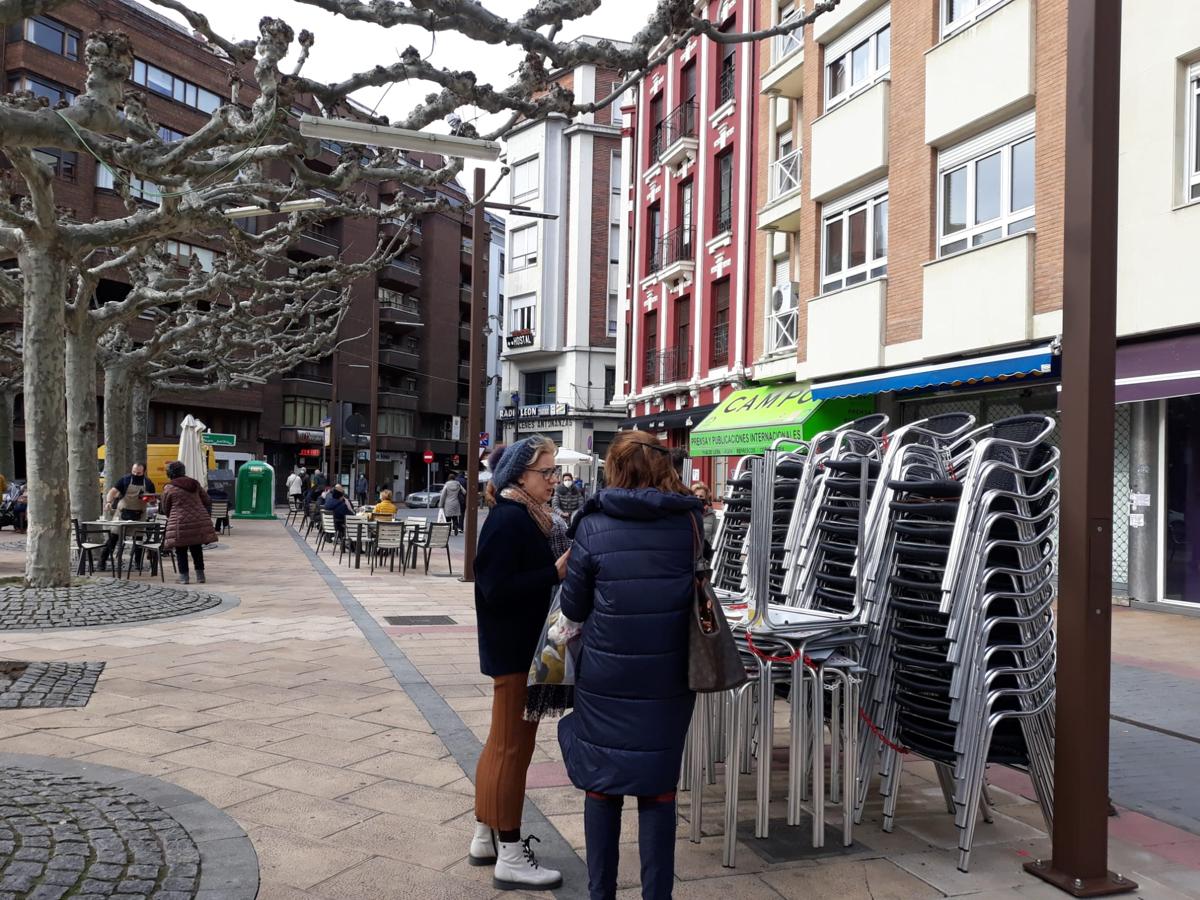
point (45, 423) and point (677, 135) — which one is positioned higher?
point (677, 135)

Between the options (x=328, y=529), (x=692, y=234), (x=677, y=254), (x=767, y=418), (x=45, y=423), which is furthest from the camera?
(x=677, y=254)

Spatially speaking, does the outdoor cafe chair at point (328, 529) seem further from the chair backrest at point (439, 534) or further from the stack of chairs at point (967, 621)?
the stack of chairs at point (967, 621)

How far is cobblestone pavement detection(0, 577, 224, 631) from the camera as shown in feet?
32.5

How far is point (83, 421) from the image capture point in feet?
54.2

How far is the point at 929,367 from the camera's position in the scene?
1534 cm

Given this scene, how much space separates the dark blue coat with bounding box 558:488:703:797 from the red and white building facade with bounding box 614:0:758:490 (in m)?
21.7

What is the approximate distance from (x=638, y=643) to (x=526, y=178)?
49.7 metres

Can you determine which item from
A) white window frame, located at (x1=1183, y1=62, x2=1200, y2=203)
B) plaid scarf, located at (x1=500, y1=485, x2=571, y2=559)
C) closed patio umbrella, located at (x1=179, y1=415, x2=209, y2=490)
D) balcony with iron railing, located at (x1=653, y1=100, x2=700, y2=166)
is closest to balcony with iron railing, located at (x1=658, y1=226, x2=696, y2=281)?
balcony with iron railing, located at (x1=653, y1=100, x2=700, y2=166)

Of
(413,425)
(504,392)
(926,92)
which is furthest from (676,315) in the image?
(413,425)

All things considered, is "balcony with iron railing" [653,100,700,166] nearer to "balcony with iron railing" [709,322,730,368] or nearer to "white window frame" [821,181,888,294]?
"balcony with iron railing" [709,322,730,368]

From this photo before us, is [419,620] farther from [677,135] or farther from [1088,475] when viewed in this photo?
[677,135]

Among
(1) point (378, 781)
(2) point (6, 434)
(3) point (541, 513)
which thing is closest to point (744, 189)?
(1) point (378, 781)

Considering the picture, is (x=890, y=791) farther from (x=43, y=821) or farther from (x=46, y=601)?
(x=46, y=601)

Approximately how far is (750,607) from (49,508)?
966 centimetres
